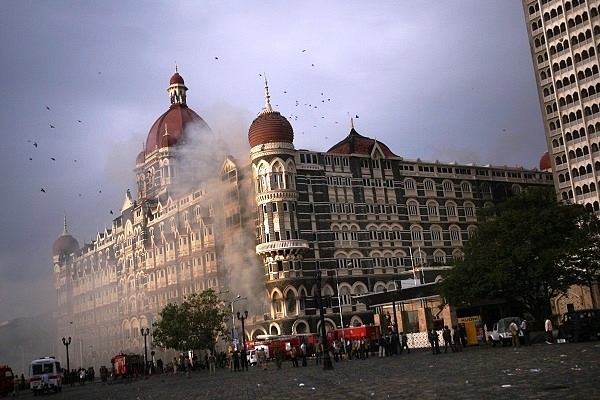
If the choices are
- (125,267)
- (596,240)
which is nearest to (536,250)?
(596,240)

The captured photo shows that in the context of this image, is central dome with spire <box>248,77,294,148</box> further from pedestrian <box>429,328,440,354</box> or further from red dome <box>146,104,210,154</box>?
pedestrian <box>429,328,440,354</box>

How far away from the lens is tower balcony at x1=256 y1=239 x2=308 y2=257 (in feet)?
248

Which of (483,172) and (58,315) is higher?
(483,172)

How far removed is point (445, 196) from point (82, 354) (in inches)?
2741

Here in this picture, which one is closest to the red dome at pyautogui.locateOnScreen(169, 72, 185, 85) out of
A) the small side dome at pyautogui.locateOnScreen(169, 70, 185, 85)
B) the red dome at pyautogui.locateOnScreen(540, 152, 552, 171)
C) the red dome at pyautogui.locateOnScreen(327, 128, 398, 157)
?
the small side dome at pyautogui.locateOnScreen(169, 70, 185, 85)

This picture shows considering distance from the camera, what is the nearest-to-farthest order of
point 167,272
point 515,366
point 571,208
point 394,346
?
point 515,366, point 394,346, point 571,208, point 167,272

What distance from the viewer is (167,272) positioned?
322 feet

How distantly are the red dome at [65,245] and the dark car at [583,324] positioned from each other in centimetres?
11569

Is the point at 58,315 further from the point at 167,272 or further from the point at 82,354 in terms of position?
the point at 167,272

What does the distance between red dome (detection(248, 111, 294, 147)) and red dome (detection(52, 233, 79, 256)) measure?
7062 cm

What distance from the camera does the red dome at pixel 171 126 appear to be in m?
107

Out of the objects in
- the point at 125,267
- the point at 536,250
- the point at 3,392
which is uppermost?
the point at 125,267

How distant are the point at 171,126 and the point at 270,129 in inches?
1364

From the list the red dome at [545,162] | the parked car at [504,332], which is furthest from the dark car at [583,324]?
the red dome at [545,162]
